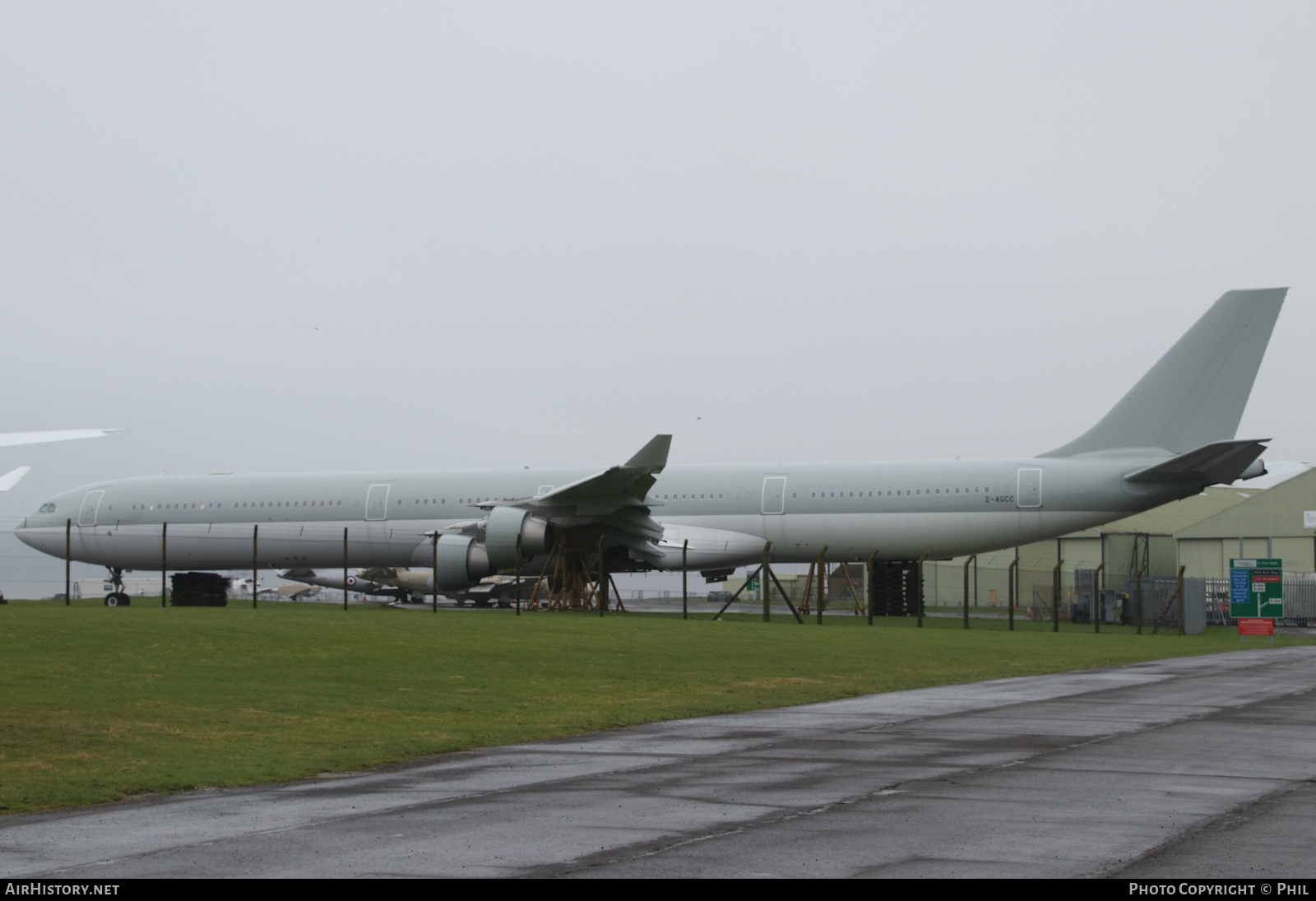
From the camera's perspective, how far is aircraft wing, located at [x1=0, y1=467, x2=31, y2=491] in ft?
43.6

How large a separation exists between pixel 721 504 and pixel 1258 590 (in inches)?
540

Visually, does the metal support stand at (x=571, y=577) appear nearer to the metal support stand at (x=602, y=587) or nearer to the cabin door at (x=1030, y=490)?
the metal support stand at (x=602, y=587)

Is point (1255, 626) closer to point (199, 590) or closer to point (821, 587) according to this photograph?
point (821, 587)

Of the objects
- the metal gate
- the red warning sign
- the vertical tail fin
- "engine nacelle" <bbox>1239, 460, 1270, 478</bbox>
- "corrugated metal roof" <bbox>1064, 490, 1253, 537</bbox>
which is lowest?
the red warning sign

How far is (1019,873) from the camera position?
580 centimetres

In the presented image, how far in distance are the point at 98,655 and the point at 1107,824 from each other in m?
12.5

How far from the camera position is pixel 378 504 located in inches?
1468

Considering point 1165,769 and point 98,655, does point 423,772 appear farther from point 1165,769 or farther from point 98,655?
point 98,655

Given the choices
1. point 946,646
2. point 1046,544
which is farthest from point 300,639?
point 1046,544

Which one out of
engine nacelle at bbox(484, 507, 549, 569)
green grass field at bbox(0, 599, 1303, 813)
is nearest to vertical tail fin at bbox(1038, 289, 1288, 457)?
green grass field at bbox(0, 599, 1303, 813)

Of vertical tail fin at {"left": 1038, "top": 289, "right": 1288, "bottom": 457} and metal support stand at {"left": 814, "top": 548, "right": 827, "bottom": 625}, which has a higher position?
vertical tail fin at {"left": 1038, "top": 289, "right": 1288, "bottom": 457}

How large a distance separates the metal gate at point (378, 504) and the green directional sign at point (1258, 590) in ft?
74.7

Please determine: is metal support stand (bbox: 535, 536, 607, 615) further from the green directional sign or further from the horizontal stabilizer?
the green directional sign

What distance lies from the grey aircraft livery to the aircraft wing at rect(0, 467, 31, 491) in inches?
624
